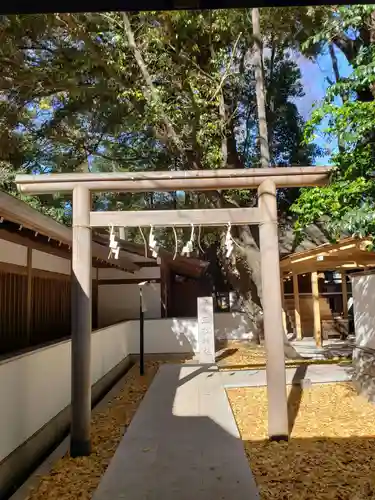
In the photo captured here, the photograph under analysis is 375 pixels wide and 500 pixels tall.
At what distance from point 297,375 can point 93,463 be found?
207 inches

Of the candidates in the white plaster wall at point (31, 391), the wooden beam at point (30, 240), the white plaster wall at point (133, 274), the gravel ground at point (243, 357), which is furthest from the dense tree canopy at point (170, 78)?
the white plaster wall at point (31, 391)

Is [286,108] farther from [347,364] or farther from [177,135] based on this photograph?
[347,364]

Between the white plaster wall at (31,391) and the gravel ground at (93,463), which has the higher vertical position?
the white plaster wall at (31,391)

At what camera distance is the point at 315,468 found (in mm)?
4734

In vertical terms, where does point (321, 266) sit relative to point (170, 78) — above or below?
below

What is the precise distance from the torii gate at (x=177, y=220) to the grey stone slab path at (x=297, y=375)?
3.22 m

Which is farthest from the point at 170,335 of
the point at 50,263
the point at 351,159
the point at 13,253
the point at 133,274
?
the point at 351,159

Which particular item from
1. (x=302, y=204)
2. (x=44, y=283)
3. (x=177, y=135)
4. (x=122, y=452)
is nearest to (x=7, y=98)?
(x=177, y=135)

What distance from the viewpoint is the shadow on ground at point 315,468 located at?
4.14m

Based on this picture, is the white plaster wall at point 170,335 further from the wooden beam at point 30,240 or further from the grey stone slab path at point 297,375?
the wooden beam at point 30,240

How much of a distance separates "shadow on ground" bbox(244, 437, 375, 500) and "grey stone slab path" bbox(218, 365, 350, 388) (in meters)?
3.03

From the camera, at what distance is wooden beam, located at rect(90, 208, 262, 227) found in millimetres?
5953

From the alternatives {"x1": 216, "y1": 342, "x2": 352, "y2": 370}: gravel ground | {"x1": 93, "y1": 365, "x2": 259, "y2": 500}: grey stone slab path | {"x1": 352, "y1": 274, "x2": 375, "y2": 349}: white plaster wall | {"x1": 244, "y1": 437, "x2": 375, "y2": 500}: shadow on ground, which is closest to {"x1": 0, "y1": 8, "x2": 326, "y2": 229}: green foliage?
{"x1": 216, "y1": 342, "x2": 352, "y2": 370}: gravel ground

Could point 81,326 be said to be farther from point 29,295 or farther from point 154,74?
point 154,74
